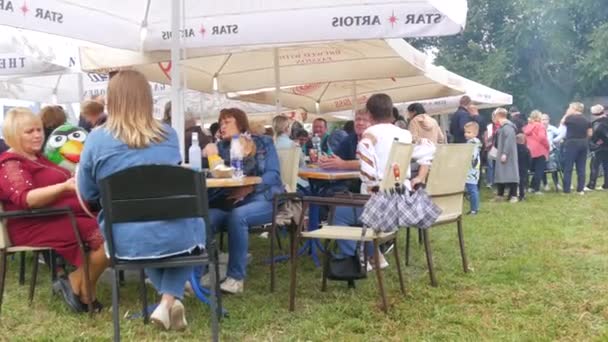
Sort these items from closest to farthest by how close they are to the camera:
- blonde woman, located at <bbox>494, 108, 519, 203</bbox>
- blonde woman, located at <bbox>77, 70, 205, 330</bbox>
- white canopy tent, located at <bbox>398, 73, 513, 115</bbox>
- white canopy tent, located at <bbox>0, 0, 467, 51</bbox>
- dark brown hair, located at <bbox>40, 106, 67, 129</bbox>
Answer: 1. blonde woman, located at <bbox>77, 70, 205, 330</bbox>
2. white canopy tent, located at <bbox>0, 0, 467, 51</bbox>
3. dark brown hair, located at <bbox>40, 106, 67, 129</bbox>
4. blonde woman, located at <bbox>494, 108, 519, 203</bbox>
5. white canopy tent, located at <bbox>398, 73, 513, 115</bbox>

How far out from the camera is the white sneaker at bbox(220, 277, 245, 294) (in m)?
4.00

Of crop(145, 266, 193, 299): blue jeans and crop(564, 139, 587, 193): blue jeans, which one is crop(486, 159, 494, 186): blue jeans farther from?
crop(145, 266, 193, 299): blue jeans

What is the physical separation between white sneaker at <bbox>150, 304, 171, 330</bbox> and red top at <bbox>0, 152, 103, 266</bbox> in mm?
613

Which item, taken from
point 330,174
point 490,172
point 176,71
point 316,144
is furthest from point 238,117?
point 490,172

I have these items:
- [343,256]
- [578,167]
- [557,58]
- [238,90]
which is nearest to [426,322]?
[343,256]

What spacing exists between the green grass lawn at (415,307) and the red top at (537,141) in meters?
5.41

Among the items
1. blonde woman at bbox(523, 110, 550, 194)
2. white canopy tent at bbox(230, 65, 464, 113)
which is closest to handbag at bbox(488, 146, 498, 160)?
blonde woman at bbox(523, 110, 550, 194)

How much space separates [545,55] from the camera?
90.9 feet

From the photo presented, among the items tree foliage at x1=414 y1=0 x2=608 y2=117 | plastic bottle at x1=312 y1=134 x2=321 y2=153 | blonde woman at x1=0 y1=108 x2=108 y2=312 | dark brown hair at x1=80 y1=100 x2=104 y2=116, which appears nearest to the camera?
blonde woman at x1=0 y1=108 x2=108 y2=312

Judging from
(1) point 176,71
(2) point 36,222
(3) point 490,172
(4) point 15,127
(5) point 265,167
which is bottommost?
(3) point 490,172

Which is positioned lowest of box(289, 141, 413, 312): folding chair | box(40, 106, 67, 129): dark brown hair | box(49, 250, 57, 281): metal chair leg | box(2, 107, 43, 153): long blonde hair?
box(49, 250, 57, 281): metal chair leg

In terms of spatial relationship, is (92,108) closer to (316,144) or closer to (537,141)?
(316,144)

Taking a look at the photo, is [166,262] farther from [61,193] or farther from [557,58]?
[557,58]

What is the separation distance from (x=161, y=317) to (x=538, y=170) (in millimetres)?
8741
